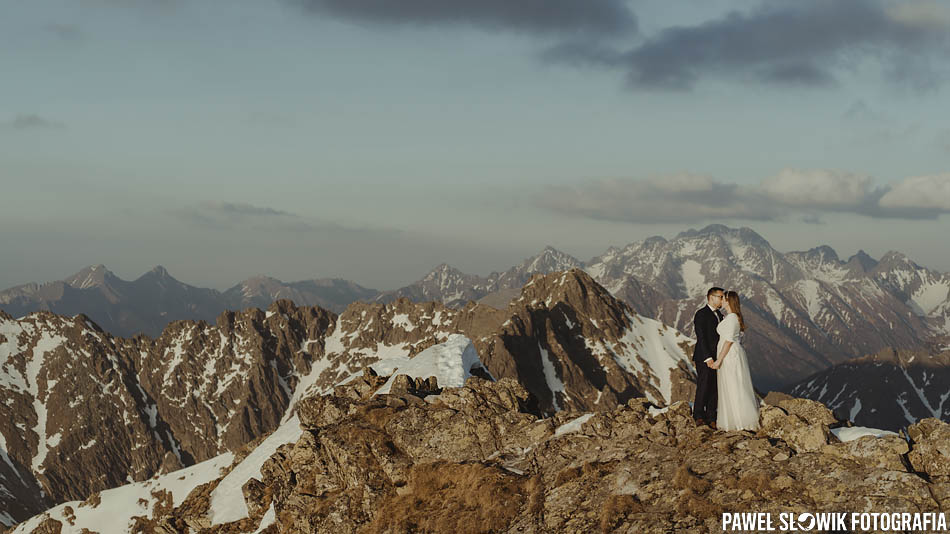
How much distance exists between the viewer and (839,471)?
66.8ft

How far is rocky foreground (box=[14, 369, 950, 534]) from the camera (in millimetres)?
19906

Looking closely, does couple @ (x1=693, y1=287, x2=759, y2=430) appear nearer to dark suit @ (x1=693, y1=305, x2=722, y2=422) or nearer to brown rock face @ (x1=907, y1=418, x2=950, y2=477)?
dark suit @ (x1=693, y1=305, x2=722, y2=422)

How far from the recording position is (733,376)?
23516 mm

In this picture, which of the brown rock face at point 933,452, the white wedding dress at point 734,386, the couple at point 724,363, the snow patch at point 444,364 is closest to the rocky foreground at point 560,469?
the brown rock face at point 933,452

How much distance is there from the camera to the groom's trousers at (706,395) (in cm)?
2472

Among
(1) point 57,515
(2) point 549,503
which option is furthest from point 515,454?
(1) point 57,515

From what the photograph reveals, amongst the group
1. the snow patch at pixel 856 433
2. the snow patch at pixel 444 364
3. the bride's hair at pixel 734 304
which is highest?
the bride's hair at pixel 734 304

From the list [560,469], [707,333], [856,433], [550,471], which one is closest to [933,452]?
[856,433]

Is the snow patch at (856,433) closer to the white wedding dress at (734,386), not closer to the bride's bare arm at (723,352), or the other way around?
the white wedding dress at (734,386)

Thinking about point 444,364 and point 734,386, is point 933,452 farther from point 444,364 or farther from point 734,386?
point 444,364

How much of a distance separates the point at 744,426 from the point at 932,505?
6549 mm

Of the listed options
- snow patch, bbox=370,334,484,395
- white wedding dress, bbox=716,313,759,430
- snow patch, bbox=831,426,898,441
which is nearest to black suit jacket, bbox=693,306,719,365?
white wedding dress, bbox=716,313,759,430

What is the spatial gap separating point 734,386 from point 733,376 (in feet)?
1.56

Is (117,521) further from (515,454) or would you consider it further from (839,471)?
(839,471)
